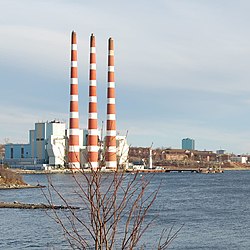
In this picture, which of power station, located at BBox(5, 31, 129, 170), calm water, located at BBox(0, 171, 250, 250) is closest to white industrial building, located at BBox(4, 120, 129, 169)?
power station, located at BBox(5, 31, 129, 170)

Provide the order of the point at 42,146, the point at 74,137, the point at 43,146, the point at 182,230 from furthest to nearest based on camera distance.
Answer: the point at 42,146 < the point at 43,146 < the point at 74,137 < the point at 182,230

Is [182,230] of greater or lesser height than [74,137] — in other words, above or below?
below

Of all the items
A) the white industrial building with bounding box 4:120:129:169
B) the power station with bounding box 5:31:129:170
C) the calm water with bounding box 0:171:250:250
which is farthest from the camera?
the white industrial building with bounding box 4:120:129:169

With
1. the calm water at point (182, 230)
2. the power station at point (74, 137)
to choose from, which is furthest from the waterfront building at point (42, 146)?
the calm water at point (182, 230)

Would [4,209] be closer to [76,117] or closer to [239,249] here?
[239,249]

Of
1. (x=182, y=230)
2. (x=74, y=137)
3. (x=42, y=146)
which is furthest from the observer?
(x=42, y=146)

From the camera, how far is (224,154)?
140125 mm

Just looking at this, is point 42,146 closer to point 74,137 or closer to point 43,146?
point 43,146

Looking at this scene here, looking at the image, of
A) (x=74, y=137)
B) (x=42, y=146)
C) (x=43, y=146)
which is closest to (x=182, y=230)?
(x=74, y=137)

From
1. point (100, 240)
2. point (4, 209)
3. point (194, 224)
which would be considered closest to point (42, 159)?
point (4, 209)

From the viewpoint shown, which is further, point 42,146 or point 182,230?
point 42,146

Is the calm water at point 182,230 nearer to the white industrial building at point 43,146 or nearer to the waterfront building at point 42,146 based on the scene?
the white industrial building at point 43,146

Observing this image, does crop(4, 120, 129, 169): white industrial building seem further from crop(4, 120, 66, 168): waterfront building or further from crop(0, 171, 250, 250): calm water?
crop(0, 171, 250, 250): calm water

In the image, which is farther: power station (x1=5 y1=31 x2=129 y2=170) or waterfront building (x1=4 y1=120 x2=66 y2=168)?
waterfront building (x1=4 y1=120 x2=66 y2=168)
